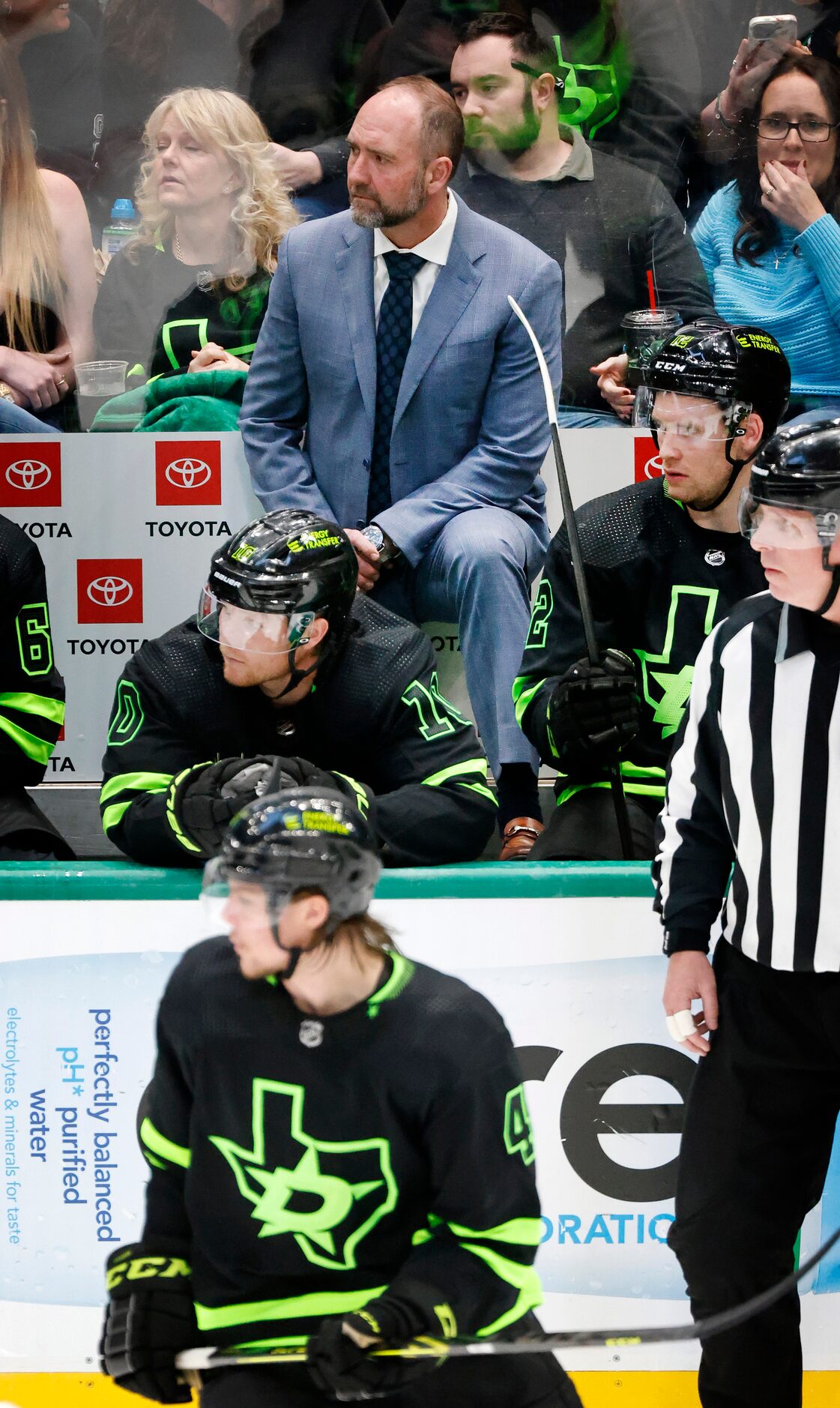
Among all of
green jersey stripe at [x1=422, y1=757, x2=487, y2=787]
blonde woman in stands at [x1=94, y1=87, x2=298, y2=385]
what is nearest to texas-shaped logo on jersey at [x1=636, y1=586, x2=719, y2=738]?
green jersey stripe at [x1=422, y1=757, x2=487, y2=787]

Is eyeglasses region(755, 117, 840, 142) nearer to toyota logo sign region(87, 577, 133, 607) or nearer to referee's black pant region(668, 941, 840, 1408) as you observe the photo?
toyota logo sign region(87, 577, 133, 607)

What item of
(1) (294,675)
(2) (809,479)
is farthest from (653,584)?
(2) (809,479)

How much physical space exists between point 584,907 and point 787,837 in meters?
0.37

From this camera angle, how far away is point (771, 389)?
299 cm

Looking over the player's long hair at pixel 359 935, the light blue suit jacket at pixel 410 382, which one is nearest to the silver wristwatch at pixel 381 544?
the light blue suit jacket at pixel 410 382

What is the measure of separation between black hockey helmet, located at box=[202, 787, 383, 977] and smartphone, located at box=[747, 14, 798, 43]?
2.62 metres

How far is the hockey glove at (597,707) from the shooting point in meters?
2.87

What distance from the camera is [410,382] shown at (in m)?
3.66

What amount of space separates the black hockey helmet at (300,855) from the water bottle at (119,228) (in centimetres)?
222

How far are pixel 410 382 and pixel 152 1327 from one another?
2.13 m

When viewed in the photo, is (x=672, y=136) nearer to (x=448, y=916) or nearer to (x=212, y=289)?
(x=212, y=289)

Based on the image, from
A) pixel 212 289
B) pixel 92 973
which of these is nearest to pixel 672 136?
pixel 212 289

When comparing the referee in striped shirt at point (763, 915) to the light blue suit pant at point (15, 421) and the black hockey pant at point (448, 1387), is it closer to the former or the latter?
the black hockey pant at point (448, 1387)

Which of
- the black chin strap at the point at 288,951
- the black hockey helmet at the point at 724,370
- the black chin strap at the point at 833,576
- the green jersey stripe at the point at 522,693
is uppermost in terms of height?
the black hockey helmet at the point at 724,370
